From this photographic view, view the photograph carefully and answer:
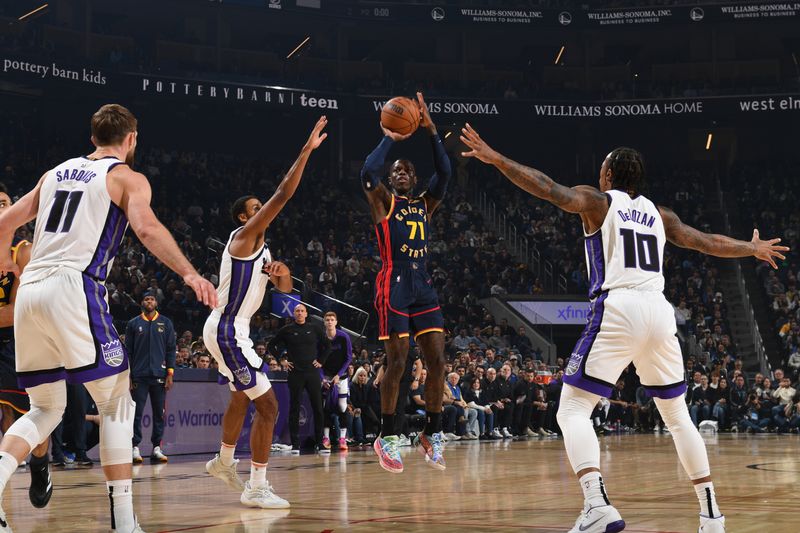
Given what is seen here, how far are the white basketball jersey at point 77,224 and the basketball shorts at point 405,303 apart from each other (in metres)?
3.26

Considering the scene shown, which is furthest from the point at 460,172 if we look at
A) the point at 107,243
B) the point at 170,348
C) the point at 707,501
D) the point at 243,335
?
the point at 107,243

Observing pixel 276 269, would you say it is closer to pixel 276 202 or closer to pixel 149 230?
pixel 276 202

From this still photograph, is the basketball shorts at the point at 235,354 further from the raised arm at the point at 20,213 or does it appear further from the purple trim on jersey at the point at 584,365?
the purple trim on jersey at the point at 584,365

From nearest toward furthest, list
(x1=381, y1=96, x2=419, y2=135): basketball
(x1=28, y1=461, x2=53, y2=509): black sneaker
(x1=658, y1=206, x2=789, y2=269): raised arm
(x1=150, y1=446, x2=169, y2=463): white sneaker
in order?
1. (x1=658, y1=206, x2=789, y2=269): raised arm
2. (x1=28, y1=461, x2=53, y2=509): black sneaker
3. (x1=381, y1=96, x2=419, y2=135): basketball
4. (x1=150, y1=446, x2=169, y2=463): white sneaker

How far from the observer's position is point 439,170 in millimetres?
8008

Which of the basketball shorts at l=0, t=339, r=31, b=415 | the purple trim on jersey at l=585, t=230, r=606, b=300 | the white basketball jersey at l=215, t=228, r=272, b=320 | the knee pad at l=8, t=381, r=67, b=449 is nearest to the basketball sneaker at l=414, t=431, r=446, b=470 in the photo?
the white basketball jersey at l=215, t=228, r=272, b=320

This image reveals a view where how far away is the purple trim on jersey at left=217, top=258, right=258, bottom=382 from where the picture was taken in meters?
7.08

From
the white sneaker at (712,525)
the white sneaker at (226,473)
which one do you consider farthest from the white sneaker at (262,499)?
the white sneaker at (712,525)

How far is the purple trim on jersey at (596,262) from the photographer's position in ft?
17.3

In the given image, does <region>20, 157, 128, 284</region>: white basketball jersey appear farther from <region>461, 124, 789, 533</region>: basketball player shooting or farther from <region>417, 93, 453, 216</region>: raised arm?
<region>417, 93, 453, 216</region>: raised arm

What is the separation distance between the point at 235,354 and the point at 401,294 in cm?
147

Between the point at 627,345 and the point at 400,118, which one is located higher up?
the point at 400,118

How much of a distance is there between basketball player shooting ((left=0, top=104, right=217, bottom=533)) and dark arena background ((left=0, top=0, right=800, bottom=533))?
5961 millimetres

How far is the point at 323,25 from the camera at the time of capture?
3284cm
